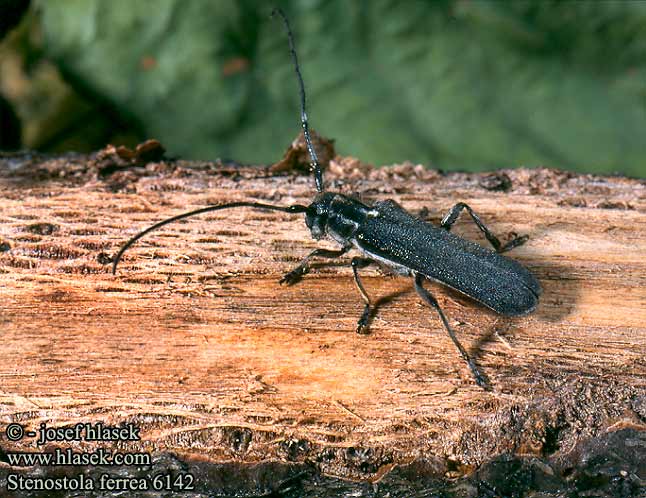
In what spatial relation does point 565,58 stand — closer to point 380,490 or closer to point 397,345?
point 397,345

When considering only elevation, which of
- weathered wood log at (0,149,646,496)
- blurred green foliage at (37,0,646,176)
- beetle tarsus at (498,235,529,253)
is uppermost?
blurred green foliage at (37,0,646,176)

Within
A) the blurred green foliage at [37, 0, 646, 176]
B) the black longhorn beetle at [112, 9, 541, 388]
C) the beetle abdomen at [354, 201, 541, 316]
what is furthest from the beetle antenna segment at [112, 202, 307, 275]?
the blurred green foliage at [37, 0, 646, 176]

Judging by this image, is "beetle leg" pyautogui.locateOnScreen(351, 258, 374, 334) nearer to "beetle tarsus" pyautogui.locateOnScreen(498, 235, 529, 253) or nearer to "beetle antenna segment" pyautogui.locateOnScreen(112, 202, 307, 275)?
"beetle antenna segment" pyautogui.locateOnScreen(112, 202, 307, 275)

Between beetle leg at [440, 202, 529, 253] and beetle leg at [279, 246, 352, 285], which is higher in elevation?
beetle leg at [440, 202, 529, 253]

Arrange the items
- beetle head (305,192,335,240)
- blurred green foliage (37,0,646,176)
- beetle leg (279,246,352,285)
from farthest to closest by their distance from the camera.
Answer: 1. blurred green foliage (37,0,646,176)
2. beetle head (305,192,335,240)
3. beetle leg (279,246,352,285)

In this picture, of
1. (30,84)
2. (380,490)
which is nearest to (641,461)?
(380,490)

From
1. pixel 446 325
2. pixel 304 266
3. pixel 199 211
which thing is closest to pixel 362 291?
pixel 304 266

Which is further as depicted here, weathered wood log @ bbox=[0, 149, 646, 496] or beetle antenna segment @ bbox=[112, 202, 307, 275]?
beetle antenna segment @ bbox=[112, 202, 307, 275]

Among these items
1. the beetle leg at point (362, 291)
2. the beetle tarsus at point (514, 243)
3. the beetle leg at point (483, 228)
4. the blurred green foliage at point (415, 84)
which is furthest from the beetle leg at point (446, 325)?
the blurred green foliage at point (415, 84)
